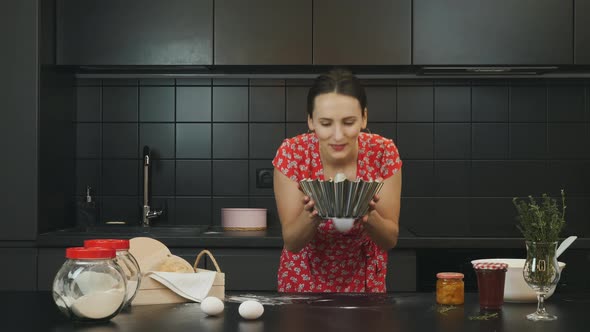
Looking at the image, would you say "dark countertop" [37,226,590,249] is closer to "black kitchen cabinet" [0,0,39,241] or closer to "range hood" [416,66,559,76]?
"black kitchen cabinet" [0,0,39,241]

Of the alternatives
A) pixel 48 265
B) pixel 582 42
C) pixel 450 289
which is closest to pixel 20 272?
pixel 48 265

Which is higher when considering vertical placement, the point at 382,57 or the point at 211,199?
the point at 382,57

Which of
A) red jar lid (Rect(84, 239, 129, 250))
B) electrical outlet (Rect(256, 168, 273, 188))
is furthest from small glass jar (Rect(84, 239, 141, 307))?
Answer: electrical outlet (Rect(256, 168, 273, 188))

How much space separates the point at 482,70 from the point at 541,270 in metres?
2.06

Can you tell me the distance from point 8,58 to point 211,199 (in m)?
1.13

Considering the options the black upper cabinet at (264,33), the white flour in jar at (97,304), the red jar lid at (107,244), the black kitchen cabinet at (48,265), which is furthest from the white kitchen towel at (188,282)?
the black upper cabinet at (264,33)

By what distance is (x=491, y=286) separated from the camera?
1.84 m

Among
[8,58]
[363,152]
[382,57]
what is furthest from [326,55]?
[8,58]

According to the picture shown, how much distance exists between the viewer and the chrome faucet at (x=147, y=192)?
3824 mm

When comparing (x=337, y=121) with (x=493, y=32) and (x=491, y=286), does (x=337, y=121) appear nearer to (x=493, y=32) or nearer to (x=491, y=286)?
(x=491, y=286)

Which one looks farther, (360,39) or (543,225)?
(360,39)

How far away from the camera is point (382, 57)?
3.60 metres

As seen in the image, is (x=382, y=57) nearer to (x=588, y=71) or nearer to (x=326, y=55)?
(x=326, y=55)

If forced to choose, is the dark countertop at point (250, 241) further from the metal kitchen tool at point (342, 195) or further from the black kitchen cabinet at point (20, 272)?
the metal kitchen tool at point (342, 195)
